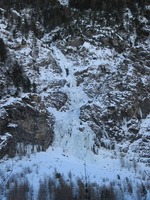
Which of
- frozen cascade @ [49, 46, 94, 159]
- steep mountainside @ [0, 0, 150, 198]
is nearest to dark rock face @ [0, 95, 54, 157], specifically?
steep mountainside @ [0, 0, 150, 198]

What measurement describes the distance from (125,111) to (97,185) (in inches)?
603

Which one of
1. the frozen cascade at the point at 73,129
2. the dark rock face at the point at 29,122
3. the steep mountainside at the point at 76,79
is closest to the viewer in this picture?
the dark rock face at the point at 29,122

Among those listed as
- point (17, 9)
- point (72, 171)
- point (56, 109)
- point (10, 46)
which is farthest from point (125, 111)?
point (17, 9)

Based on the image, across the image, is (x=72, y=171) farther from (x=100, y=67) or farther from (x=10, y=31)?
(x=10, y=31)

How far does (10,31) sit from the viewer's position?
70.8 metres

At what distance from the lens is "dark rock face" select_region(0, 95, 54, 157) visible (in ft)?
184

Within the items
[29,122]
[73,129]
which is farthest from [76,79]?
[29,122]

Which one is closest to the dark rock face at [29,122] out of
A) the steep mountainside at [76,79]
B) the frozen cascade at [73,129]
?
the steep mountainside at [76,79]

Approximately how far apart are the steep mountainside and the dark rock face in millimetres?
125

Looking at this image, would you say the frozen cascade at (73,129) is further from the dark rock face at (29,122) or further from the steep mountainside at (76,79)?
the dark rock face at (29,122)

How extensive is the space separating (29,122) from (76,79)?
489 inches

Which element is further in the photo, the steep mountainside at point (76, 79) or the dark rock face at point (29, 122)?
the steep mountainside at point (76, 79)

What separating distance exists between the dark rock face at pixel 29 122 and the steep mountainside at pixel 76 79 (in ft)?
0.41

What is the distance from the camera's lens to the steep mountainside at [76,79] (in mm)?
57312
